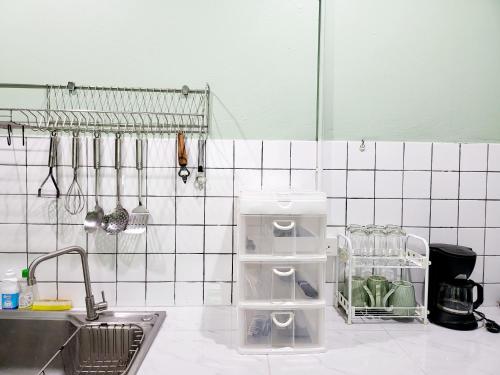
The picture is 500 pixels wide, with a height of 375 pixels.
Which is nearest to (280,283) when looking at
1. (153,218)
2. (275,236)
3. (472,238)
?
(275,236)

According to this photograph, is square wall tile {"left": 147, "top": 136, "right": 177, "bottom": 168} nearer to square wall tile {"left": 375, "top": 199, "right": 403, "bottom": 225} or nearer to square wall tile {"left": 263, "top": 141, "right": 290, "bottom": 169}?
square wall tile {"left": 263, "top": 141, "right": 290, "bottom": 169}

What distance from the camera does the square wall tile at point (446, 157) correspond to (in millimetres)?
1608

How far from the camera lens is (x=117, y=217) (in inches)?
59.0

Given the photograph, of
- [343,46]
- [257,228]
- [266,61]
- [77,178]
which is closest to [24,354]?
[77,178]

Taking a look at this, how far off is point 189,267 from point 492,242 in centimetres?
130

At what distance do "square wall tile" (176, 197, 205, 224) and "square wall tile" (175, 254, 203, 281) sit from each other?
5.7 inches

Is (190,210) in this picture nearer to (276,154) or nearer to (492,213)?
(276,154)

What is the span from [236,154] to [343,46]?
0.64 meters

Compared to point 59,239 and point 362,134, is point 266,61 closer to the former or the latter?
point 362,134

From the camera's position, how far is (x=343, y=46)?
62.6 inches

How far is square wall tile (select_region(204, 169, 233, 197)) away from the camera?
1560mm

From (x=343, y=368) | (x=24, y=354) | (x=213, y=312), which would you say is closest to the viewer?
(x=343, y=368)

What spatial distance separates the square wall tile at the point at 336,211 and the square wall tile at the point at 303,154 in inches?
6.9

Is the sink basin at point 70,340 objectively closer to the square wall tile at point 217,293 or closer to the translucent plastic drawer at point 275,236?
the square wall tile at point 217,293
